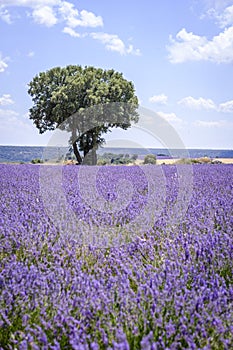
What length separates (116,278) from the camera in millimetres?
2016

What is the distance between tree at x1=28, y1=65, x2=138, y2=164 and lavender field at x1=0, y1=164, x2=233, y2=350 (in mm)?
13901

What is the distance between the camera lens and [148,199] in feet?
14.3

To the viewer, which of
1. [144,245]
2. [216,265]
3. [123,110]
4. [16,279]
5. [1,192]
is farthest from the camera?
[123,110]

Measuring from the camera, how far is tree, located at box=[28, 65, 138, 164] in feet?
59.8

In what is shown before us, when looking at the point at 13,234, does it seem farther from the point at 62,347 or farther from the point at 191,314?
the point at 191,314

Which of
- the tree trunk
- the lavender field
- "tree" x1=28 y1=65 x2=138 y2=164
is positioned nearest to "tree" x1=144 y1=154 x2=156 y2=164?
"tree" x1=28 y1=65 x2=138 y2=164

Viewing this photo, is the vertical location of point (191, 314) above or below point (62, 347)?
above

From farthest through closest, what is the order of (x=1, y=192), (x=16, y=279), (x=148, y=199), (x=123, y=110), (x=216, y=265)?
1. (x=123, y=110)
2. (x=1, y=192)
3. (x=148, y=199)
4. (x=216, y=265)
5. (x=16, y=279)

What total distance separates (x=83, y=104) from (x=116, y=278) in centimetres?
1703

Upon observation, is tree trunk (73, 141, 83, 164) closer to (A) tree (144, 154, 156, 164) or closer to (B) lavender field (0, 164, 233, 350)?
(A) tree (144, 154, 156, 164)

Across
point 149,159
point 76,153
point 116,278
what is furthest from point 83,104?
point 116,278

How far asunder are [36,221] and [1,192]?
5.58ft

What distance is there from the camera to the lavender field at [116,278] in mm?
1635

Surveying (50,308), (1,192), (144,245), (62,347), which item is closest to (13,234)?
(144,245)
